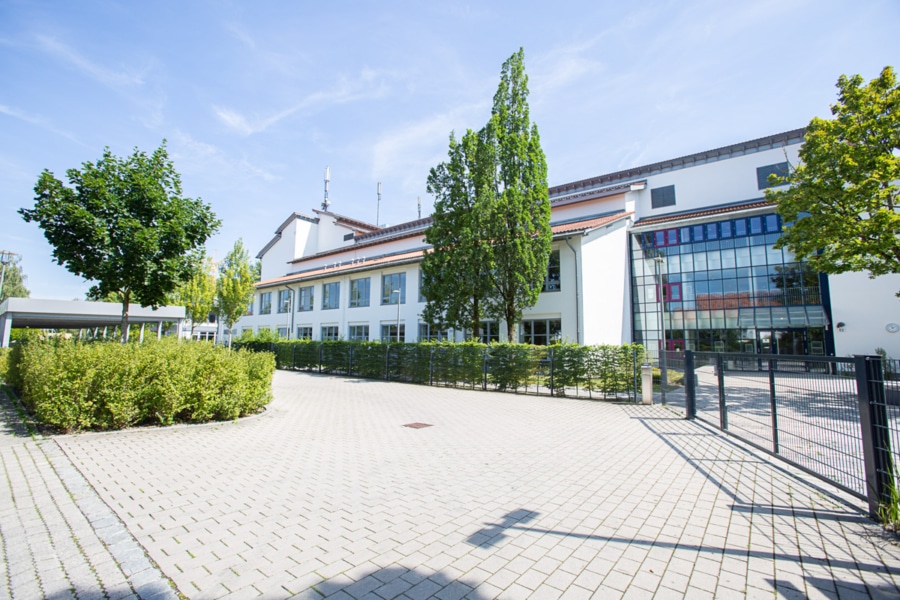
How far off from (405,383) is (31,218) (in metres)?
12.8

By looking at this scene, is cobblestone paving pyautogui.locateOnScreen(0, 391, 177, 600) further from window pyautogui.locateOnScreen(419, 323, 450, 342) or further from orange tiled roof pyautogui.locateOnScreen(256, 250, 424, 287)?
orange tiled roof pyautogui.locateOnScreen(256, 250, 424, 287)

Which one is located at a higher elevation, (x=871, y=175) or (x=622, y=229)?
(x=622, y=229)

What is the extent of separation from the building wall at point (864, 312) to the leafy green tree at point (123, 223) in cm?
3103

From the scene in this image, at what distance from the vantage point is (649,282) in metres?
29.4

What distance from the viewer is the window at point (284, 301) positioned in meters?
37.1

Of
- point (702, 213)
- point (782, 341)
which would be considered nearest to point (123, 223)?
point (702, 213)

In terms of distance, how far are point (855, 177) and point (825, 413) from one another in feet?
42.6

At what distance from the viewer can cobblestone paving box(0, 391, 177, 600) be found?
2832 mm

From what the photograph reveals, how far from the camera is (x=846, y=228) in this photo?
1359 centimetres

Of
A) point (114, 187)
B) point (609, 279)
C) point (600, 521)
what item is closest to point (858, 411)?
point (600, 521)

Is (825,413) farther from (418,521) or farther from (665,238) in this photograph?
(665,238)

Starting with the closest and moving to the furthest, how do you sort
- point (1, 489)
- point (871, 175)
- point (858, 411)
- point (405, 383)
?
point (858, 411), point (1, 489), point (871, 175), point (405, 383)

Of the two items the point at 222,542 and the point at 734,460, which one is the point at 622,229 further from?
the point at 222,542

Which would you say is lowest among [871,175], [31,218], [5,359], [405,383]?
[405,383]
